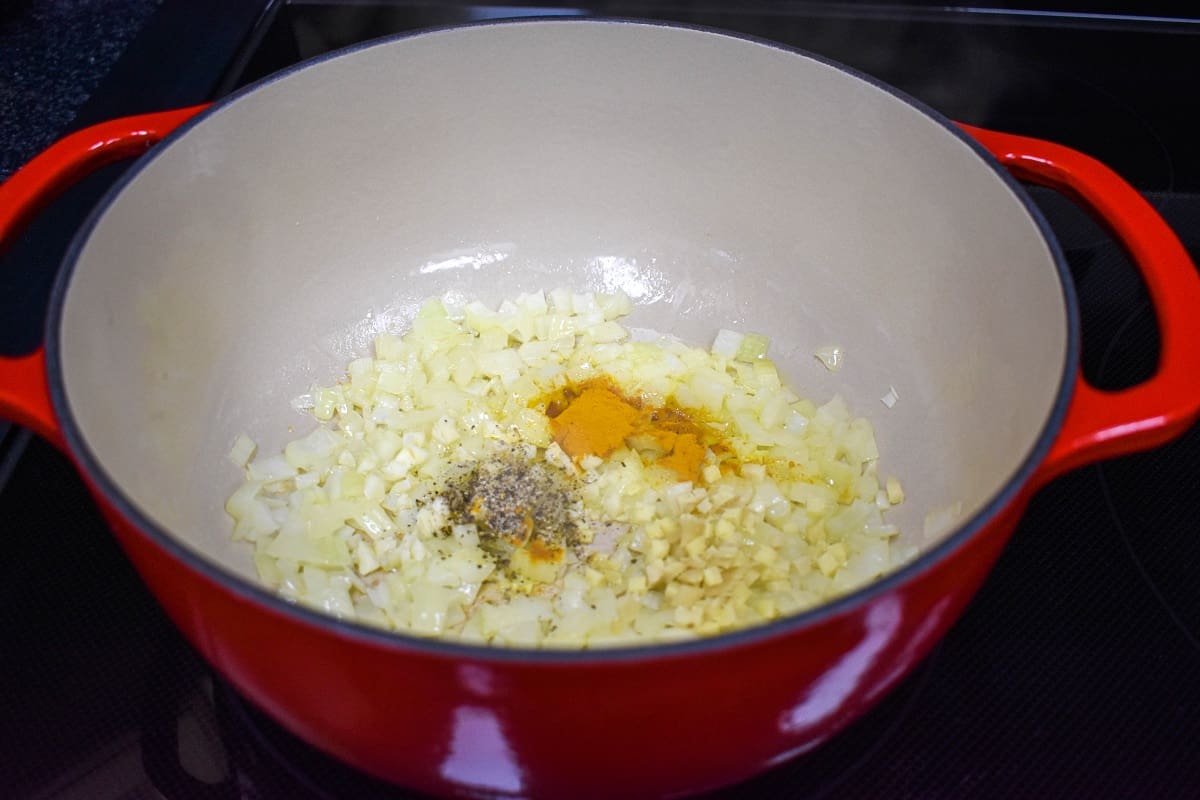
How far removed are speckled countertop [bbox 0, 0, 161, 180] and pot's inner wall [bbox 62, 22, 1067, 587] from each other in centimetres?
52

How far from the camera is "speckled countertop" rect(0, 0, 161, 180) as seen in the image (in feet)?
4.61

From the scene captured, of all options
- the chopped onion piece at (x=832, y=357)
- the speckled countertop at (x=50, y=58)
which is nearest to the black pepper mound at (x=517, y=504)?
the chopped onion piece at (x=832, y=357)

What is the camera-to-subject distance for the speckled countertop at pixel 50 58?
1405 mm

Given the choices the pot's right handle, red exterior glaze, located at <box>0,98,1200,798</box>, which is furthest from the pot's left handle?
the pot's right handle

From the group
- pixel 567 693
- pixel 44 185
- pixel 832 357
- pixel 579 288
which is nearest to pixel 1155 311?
pixel 832 357

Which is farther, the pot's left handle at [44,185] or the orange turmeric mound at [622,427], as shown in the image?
the orange turmeric mound at [622,427]

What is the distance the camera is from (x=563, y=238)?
1232 millimetres

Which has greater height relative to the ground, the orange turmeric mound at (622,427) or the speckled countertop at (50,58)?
the speckled countertop at (50,58)

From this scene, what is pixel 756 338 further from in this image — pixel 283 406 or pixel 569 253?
pixel 283 406

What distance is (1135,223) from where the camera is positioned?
0.80 metres

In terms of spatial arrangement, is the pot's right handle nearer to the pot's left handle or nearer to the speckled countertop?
the pot's left handle

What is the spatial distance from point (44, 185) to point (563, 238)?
1.86ft

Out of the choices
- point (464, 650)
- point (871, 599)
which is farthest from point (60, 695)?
point (871, 599)

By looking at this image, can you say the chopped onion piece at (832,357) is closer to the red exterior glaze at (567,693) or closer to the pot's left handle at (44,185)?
the red exterior glaze at (567,693)
